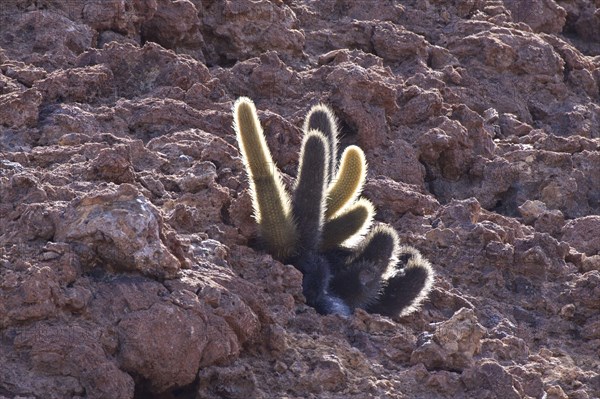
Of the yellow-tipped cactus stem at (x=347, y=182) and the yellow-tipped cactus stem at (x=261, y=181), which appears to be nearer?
the yellow-tipped cactus stem at (x=261, y=181)

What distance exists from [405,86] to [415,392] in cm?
329

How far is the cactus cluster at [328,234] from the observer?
17.9ft

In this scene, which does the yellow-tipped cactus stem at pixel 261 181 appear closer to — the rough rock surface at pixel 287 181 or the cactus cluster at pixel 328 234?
the cactus cluster at pixel 328 234

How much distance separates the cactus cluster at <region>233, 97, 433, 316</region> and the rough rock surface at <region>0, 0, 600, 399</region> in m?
0.15

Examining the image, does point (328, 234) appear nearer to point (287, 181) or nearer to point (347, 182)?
point (347, 182)

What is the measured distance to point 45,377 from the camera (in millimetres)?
4074

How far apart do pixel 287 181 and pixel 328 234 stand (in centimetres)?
47

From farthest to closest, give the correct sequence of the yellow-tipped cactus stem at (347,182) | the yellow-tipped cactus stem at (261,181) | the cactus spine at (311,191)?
1. the yellow-tipped cactus stem at (347,182)
2. the cactus spine at (311,191)
3. the yellow-tipped cactus stem at (261,181)

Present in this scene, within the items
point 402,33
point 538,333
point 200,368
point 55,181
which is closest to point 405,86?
point 402,33

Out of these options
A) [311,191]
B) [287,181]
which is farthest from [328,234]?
[287,181]

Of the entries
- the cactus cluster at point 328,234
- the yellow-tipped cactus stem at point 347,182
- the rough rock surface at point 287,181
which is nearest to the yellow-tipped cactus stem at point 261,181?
the cactus cluster at point 328,234

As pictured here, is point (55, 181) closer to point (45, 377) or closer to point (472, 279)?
point (45, 377)

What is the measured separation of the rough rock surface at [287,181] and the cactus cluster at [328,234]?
0.15 m

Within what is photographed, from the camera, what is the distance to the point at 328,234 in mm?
5789
